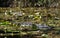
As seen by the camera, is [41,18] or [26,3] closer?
[41,18]

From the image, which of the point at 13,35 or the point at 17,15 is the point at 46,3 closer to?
the point at 17,15

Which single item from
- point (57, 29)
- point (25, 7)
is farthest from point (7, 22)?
point (25, 7)

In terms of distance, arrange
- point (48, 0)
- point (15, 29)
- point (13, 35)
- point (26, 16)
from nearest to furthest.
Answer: point (13, 35), point (15, 29), point (26, 16), point (48, 0)

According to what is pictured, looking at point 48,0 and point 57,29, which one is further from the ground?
point 48,0

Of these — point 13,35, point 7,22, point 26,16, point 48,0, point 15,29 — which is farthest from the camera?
point 48,0

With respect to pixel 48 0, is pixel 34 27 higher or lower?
lower

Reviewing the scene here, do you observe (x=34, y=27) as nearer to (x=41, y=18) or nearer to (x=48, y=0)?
(x=41, y=18)

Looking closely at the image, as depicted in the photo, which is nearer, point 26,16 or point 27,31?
point 27,31

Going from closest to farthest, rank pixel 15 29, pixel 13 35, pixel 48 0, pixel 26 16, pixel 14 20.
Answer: pixel 13 35, pixel 15 29, pixel 14 20, pixel 26 16, pixel 48 0

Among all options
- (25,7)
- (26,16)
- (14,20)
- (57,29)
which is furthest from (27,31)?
(25,7)
